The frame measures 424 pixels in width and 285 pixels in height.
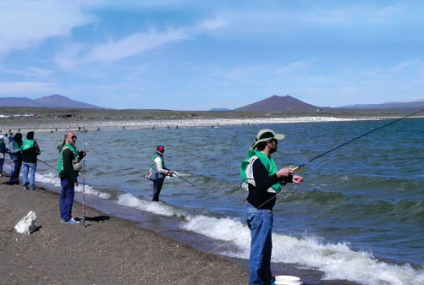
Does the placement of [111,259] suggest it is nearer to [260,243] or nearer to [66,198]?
[66,198]

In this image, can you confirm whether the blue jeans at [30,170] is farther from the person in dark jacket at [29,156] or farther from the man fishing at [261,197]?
the man fishing at [261,197]

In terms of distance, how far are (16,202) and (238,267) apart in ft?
24.6

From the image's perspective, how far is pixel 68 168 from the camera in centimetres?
1038

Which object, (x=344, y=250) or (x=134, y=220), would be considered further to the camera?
(x=134, y=220)

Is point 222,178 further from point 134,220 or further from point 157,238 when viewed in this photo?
point 157,238

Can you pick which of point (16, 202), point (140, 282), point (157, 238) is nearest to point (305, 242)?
point (157, 238)

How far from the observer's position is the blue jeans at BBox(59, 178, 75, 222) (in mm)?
10680

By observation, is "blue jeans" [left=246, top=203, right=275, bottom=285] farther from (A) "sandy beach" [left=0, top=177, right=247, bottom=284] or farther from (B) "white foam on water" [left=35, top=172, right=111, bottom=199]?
(B) "white foam on water" [left=35, top=172, right=111, bottom=199]

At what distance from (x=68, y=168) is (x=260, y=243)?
561cm

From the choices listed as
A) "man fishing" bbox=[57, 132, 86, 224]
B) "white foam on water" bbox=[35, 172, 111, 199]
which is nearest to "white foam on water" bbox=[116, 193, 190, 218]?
"white foam on water" bbox=[35, 172, 111, 199]

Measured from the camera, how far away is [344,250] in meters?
9.60

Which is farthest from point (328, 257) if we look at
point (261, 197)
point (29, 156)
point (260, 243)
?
point (29, 156)

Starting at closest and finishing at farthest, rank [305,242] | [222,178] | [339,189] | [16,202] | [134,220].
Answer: [305,242], [134,220], [16,202], [339,189], [222,178]

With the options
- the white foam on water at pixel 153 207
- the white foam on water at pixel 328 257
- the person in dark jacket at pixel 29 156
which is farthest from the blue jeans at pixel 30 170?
the white foam on water at pixel 328 257
